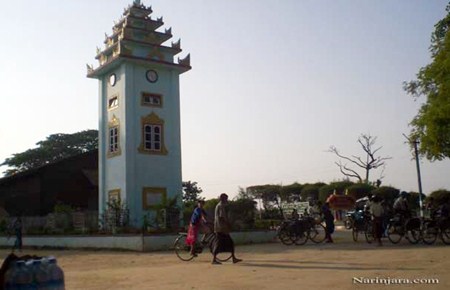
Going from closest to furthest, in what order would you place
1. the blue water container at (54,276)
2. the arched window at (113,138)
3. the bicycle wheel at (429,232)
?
the blue water container at (54,276) → the bicycle wheel at (429,232) → the arched window at (113,138)

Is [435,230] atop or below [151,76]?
below

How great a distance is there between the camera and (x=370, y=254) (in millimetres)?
12867

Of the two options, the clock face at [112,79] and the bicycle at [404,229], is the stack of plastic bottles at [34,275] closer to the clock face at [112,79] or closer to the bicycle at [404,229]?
the bicycle at [404,229]

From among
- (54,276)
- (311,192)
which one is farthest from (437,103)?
(311,192)

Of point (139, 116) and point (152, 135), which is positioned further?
point (152, 135)

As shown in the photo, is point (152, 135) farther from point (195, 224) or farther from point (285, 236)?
point (195, 224)

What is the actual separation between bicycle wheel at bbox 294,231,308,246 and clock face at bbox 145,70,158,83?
12122mm

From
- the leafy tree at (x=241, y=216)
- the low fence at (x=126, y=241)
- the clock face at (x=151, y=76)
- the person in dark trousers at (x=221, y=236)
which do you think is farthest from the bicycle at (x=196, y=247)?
the clock face at (x=151, y=76)

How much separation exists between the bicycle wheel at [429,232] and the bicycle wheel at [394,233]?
0.69 metres

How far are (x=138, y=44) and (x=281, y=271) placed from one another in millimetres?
18822

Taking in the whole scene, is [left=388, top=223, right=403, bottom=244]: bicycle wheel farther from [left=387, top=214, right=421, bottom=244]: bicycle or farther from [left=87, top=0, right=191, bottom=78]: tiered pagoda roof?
[left=87, top=0, right=191, bottom=78]: tiered pagoda roof

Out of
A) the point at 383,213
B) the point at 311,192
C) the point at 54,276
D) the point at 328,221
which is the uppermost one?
the point at 311,192

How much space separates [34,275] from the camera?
15.3 feet

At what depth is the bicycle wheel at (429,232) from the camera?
15.2 metres
